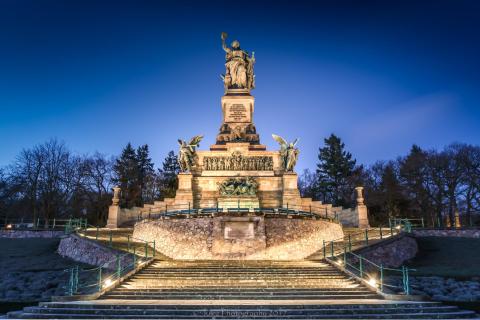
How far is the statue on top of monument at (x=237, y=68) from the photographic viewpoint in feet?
135

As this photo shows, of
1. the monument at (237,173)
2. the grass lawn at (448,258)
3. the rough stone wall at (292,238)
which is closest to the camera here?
the grass lawn at (448,258)

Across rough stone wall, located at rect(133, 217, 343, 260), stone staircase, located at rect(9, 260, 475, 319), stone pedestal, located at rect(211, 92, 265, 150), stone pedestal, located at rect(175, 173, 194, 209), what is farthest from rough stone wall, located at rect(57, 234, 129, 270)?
stone pedestal, located at rect(211, 92, 265, 150)

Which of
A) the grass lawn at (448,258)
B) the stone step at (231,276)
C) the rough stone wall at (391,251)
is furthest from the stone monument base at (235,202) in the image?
the stone step at (231,276)

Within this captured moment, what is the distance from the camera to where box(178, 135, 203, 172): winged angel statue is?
34.0m

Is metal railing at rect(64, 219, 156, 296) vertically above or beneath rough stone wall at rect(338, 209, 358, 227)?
beneath

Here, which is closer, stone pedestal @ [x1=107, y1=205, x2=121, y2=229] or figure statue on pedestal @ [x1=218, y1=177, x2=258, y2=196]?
stone pedestal @ [x1=107, y1=205, x2=121, y2=229]

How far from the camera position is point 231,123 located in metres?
39.4

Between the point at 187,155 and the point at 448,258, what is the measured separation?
21.5 m

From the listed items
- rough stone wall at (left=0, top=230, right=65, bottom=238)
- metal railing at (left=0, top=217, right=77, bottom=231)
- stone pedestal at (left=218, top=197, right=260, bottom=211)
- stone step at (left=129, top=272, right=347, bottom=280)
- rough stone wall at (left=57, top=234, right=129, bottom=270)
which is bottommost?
stone step at (left=129, top=272, right=347, bottom=280)

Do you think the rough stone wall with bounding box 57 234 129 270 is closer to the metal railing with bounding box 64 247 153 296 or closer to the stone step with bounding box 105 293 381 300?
the metal railing with bounding box 64 247 153 296

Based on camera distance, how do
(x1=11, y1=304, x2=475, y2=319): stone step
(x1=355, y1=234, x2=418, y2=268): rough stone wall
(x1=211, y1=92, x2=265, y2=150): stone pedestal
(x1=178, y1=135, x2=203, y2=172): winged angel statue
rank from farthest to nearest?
(x1=211, y1=92, x2=265, y2=150): stone pedestal, (x1=178, y1=135, x2=203, y2=172): winged angel statue, (x1=355, y1=234, x2=418, y2=268): rough stone wall, (x1=11, y1=304, x2=475, y2=319): stone step

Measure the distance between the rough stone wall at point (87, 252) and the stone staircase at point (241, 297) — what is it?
2.35 meters

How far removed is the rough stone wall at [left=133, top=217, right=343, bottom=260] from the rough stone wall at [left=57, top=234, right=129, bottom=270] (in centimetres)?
348

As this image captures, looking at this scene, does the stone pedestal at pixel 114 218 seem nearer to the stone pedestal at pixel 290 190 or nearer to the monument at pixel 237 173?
the monument at pixel 237 173
